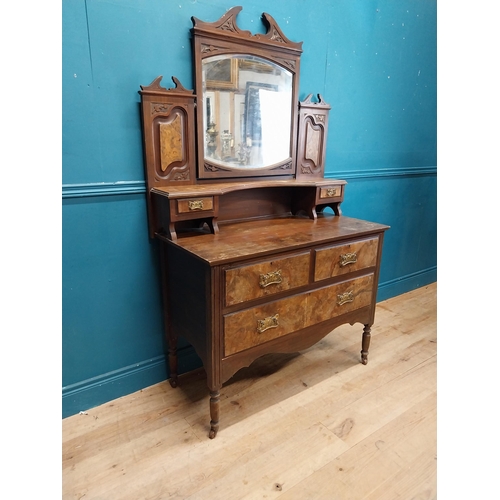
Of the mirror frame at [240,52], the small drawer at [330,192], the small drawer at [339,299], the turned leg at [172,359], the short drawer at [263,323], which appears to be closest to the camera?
the short drawer at [263,323]

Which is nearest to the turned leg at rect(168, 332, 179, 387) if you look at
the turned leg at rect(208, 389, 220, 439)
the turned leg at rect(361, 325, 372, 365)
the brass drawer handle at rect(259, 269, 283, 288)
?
the turned leg at rect(208, 389, 220, 439)

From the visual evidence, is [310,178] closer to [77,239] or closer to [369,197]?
[369,197]

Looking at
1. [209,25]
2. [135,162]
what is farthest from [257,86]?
[135,162]

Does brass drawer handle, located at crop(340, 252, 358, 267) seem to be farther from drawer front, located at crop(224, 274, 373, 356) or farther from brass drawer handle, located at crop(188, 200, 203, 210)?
brass drawer handle, located at crop(188, 200, 203, 210)

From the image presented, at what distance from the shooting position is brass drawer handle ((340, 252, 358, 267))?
181 cm

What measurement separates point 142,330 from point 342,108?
181cm

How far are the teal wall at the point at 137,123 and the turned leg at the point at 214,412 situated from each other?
486 mm

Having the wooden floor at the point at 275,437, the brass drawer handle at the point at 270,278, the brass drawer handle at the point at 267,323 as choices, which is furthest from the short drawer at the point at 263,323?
the wooden floor at the point at 275,437

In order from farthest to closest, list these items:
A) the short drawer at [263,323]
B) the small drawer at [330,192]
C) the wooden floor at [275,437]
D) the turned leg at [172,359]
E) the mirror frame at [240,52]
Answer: the small drawer at [330,192]
the turned leg at [172,359]
the mirror frame at [240,52]
the short drawer at [263,323]
the wooden floor at [275,437]

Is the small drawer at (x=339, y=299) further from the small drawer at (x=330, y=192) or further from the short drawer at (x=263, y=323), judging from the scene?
the small drawer at (x=330, y=192)

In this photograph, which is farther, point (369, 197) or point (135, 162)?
point (369, 197)

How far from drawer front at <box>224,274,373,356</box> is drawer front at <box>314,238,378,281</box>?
0.08m

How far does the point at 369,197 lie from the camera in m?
2.69

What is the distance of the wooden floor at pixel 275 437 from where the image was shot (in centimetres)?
143
